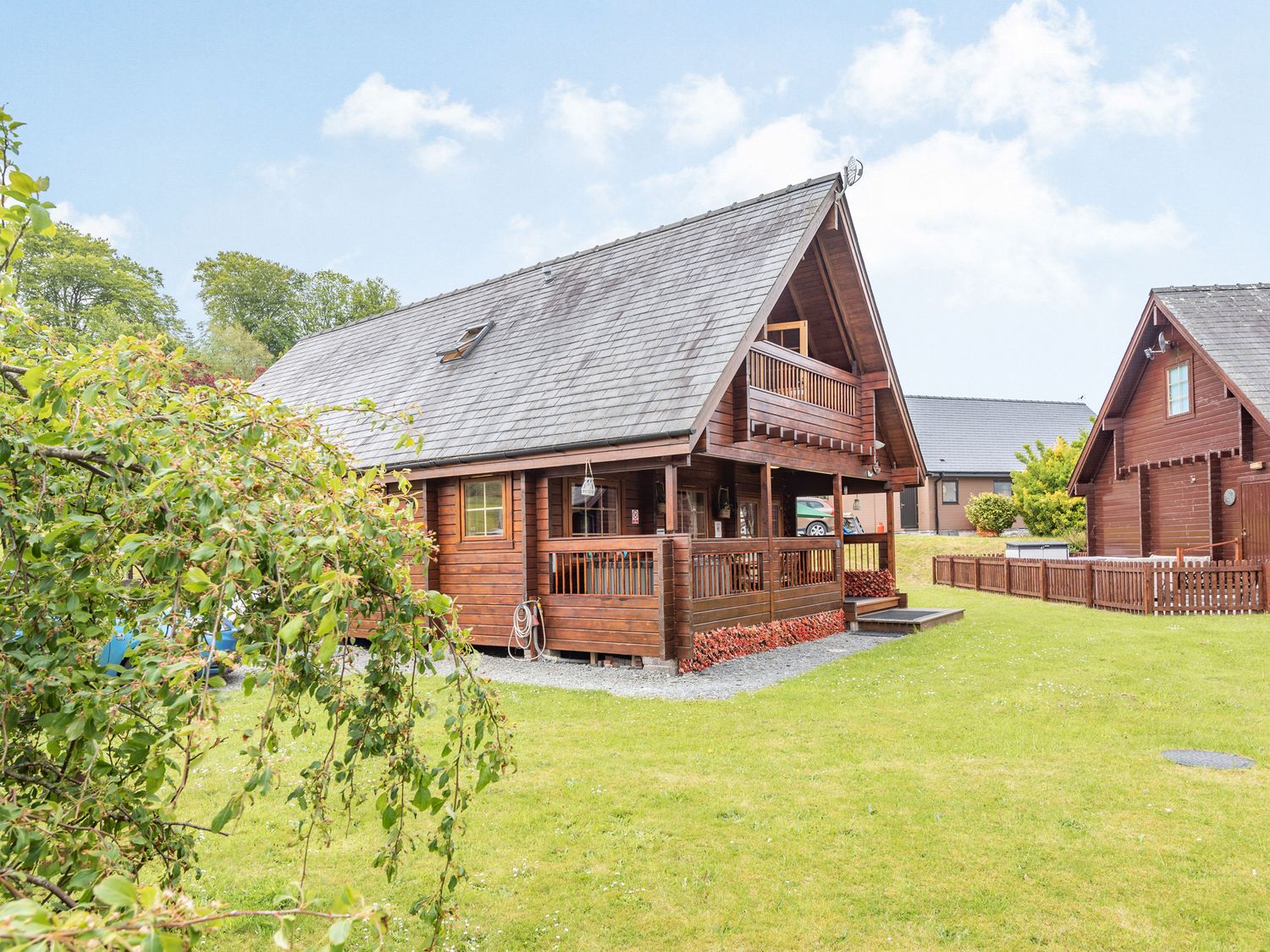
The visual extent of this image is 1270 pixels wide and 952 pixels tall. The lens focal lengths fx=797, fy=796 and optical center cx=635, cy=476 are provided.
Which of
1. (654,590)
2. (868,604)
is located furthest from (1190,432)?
(654,590)

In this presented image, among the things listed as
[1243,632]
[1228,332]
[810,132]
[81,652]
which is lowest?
[1243,632]

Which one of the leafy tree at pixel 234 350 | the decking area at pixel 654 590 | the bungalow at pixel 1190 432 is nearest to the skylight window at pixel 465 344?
the decking area at pixel 654 590

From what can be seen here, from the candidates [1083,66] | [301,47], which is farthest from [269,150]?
[1083,66]

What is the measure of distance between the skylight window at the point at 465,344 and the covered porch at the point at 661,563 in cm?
442

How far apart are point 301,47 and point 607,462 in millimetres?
27635

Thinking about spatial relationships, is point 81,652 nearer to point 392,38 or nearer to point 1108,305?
point 392,38

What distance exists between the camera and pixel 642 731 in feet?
24.8

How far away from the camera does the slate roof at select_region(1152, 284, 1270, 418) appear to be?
56.5ft

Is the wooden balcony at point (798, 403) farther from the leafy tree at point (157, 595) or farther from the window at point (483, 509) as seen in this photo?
the leafy tree at point (157, 595)

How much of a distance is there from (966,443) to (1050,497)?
11.2 metres

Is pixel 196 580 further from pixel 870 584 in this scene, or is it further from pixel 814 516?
pixel 814 516

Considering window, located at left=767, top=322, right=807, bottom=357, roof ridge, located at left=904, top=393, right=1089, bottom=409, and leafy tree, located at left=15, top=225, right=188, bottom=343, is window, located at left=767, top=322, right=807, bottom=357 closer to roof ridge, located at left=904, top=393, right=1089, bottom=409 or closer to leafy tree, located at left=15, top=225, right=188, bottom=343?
roof ridge, located at left=904, top=393, right=1089, bottom=409

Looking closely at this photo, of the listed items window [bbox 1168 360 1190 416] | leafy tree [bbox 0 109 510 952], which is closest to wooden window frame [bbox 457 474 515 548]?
leafy tree [bbox 0 109 510 952]

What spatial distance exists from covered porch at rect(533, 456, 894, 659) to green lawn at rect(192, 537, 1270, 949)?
2.08 m
